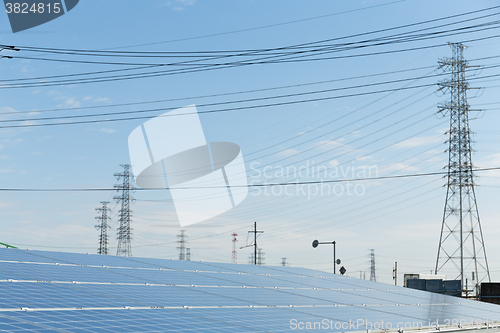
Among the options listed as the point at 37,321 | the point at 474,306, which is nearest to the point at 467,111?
the point at 474,306

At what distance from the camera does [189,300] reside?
640 inches

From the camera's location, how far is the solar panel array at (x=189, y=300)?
40.5ft

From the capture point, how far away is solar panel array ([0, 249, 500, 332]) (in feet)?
40.5

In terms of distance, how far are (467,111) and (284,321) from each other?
52293mm

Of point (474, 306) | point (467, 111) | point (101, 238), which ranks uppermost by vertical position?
point (467, 111)

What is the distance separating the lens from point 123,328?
11.5 metres

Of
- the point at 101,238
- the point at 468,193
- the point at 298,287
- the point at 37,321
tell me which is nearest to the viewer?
the point at 37,321

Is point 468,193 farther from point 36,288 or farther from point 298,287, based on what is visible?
point 36,288
